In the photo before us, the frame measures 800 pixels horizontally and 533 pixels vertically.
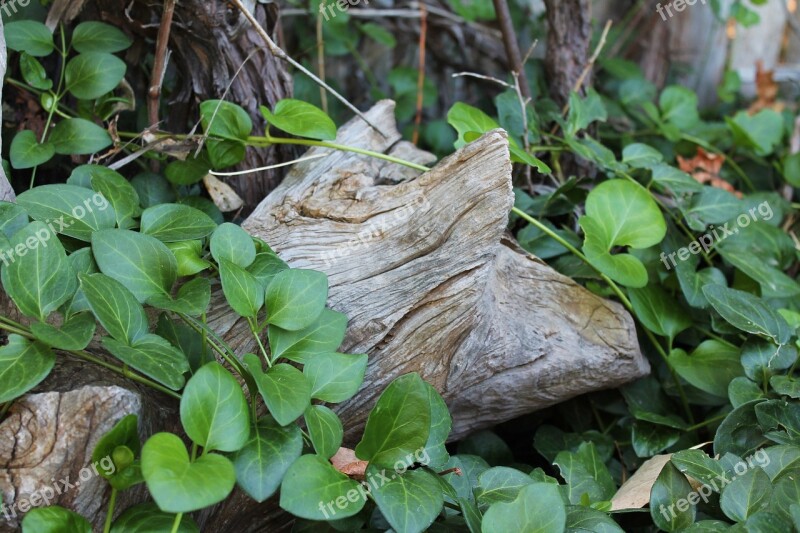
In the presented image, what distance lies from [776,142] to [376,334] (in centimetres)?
162

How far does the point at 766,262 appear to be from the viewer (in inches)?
74.0

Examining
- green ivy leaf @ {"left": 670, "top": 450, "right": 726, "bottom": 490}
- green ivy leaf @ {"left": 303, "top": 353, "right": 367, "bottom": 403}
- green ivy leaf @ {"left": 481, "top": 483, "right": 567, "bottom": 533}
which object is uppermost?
Result: green ivy leaf @ {"left": 303, "top": 353, "right": 367, "bottom": 403}

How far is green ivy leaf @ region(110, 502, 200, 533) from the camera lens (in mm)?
1064

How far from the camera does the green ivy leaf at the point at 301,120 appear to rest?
152cm

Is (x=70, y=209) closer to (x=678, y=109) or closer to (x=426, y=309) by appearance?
(x=426, y=309)

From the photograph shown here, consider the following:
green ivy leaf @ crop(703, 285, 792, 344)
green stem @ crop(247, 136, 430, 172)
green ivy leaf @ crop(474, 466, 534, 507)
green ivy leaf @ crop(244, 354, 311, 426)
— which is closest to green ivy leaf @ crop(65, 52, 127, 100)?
green stem @ crop(247, 136, 430, 172)

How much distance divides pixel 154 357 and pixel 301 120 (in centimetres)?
67

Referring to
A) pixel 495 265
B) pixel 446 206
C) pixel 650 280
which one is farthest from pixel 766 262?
pixel 446 206

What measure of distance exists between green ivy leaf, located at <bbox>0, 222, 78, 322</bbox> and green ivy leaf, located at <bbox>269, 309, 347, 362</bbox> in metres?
0.34

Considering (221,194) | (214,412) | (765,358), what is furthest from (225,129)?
(765,358)

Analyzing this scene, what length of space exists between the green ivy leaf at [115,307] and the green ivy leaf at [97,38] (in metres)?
0.78

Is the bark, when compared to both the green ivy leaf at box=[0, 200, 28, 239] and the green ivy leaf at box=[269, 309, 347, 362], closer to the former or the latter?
the green ivy leaf at box=[269, 309, 347, 362]

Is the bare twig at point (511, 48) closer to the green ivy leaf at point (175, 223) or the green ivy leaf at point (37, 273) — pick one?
the green ivy leaf at point (175, 223)

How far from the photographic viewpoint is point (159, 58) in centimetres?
162
